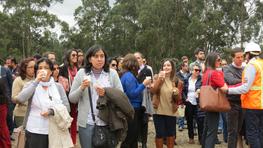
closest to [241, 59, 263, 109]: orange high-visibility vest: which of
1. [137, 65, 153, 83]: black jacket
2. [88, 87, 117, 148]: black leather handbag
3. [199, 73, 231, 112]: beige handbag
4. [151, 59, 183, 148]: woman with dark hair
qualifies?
[199, 73, 231, 112]: beige handbag

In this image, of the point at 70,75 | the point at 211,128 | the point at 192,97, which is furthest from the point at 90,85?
the point at 192,97

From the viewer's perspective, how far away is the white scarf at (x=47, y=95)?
15.2 feet

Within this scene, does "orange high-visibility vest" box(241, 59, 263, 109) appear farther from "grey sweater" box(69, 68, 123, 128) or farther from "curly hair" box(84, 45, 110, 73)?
"grey sweater" box(69, 68, 123, 128)

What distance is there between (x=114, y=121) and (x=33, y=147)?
3.22 feet

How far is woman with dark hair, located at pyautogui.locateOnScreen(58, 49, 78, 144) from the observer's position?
713 centimetres

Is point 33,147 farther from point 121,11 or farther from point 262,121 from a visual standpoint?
point 121,11

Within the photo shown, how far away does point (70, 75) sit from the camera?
7266 millimetres

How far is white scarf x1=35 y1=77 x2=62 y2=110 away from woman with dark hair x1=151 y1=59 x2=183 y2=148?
2.67 m

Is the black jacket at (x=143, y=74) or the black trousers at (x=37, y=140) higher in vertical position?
the black jacket at (x=143, y=74)

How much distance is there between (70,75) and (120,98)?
2.92 m

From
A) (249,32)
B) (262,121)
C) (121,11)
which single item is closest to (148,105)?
(262,121)

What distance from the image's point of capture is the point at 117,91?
4551 mm

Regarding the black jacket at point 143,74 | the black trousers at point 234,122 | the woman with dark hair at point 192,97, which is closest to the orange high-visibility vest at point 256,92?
the black trousers at point 234,122

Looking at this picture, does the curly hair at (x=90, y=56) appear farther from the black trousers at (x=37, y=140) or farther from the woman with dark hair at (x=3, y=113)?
the woman with dark hair at (x=3, y=113)
